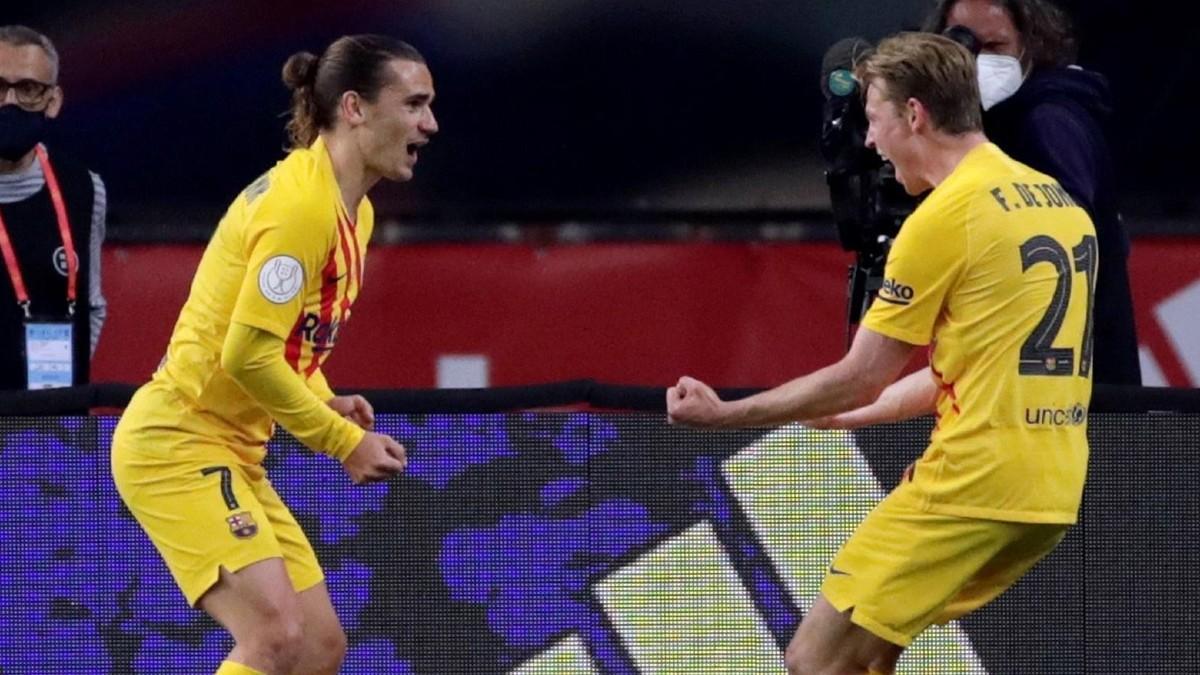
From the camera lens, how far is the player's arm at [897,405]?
5.80 metres

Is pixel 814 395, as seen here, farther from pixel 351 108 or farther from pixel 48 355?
pixel 48 355

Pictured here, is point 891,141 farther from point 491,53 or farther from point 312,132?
point 491,53

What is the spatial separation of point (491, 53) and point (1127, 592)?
2.90 metres

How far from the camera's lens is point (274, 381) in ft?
18.5

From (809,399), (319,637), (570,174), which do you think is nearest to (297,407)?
(319,637)

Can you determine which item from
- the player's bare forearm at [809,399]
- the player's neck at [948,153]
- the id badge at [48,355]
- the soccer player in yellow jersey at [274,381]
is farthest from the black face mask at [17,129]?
the player's neck at [948,153]

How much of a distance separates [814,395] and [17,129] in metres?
2.75

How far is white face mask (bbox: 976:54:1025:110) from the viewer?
261 inches

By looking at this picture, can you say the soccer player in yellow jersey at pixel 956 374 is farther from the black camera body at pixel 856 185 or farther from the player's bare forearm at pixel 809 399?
the black camera body at pixel 856 185

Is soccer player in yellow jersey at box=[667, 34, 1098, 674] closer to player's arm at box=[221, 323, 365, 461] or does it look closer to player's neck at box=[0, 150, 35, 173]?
player's arm at box=[221, 323, 365, 461]

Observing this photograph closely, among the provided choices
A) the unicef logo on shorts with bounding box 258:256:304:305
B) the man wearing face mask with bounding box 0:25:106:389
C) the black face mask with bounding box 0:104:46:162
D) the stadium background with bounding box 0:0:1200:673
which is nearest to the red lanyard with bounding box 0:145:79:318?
the man wearing face mask with bounding box 0:25:106:389

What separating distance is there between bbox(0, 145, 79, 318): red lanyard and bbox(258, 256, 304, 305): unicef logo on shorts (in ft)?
5.59

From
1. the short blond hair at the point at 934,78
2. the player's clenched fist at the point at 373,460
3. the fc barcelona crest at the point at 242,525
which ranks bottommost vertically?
the fc barcelona crest at the point at 242,525

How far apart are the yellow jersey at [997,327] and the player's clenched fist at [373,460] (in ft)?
3.72
